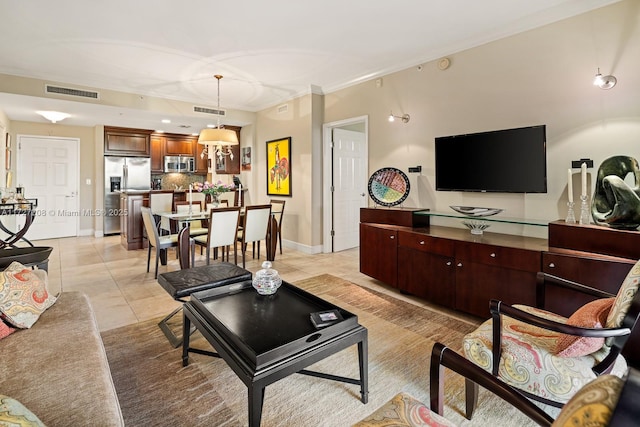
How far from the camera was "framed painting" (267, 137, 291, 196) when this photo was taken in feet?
19.5

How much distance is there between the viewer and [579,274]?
2.25 metres

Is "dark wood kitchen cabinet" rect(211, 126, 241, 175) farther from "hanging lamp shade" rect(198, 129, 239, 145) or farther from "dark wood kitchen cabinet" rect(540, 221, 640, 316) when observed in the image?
"dark wood kitchen cabinet" rect(540, 221, 640, 316)

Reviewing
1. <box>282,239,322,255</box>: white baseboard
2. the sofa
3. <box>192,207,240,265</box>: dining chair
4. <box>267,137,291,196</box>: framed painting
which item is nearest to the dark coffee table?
the sofa

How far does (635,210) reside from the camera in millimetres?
2150

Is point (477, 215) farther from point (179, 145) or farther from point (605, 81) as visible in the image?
point (179, 145)

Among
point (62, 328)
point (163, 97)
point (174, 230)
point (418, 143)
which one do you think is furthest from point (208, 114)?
point (62, 328)

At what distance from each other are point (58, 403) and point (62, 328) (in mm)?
716

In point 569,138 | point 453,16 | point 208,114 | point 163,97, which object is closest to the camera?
point 569,138

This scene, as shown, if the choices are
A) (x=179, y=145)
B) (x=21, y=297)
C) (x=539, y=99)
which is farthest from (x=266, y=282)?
(x=179, y=145)

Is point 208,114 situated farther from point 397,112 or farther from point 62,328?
point 62,328

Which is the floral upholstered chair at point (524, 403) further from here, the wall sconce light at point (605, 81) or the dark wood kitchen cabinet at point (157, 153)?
the dark wood kitchen cabinet at point (157, 153)

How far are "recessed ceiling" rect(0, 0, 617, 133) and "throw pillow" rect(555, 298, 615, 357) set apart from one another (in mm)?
2623

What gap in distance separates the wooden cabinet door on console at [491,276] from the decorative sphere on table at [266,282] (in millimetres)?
1705

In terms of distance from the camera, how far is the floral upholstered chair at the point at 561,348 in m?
1.31
